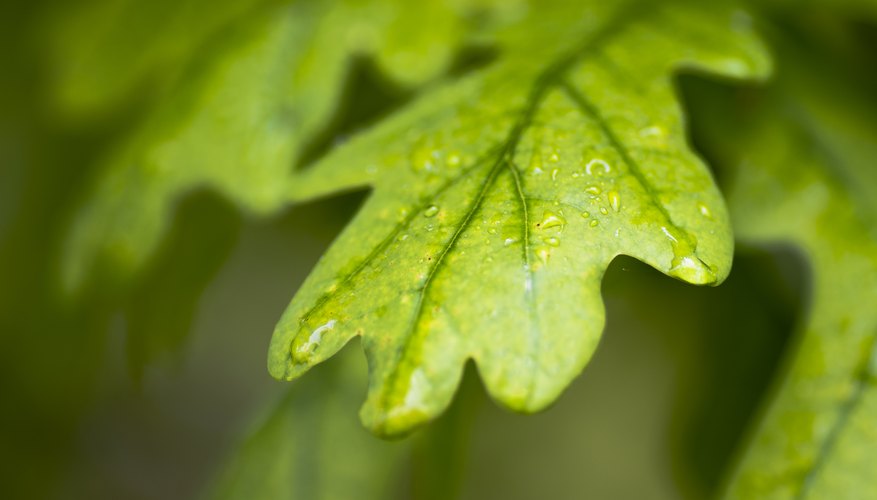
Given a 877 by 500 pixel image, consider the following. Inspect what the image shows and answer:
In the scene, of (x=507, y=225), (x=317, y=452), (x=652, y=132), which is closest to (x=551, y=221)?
(x=507, y=225)

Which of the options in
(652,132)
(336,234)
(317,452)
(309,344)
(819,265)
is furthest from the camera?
(336,234)

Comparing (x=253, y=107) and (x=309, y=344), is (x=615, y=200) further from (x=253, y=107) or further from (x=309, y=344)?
(x=253, y=107)

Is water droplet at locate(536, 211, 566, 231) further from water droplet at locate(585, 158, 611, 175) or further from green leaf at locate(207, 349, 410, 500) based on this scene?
green leaf at locate(207, 349, 410, 500)

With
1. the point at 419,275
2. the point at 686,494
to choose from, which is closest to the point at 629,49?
the point at 419,275

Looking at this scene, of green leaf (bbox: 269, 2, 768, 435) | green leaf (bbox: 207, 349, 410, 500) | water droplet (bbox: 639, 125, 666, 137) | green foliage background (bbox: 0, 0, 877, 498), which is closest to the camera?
green leaf (bbox: 269, 2, 768, 435)

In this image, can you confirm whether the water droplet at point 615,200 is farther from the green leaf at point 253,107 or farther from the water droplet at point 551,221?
the green leaf at point 253,107

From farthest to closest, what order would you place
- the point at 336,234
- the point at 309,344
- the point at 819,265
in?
the point at 336,234 < the point at 819,265 < the point at 309,344

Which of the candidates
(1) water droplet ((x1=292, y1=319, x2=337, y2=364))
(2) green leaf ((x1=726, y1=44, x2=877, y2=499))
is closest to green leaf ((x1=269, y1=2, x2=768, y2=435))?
(1) water droplet ((x1=292, y1=319, x2=337, y2=364))
